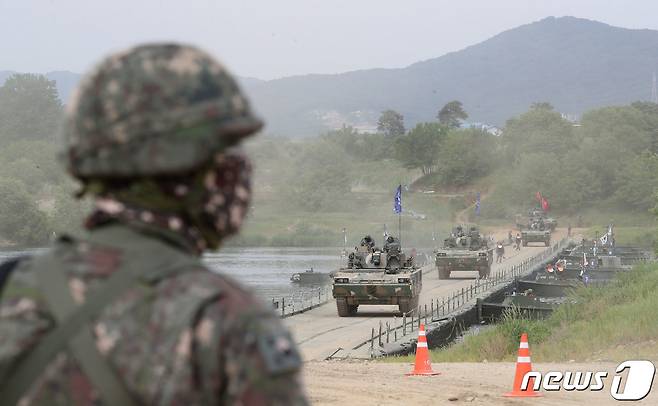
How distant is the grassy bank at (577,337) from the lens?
886 inches

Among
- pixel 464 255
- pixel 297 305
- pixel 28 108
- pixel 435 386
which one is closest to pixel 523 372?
pixel 435 386

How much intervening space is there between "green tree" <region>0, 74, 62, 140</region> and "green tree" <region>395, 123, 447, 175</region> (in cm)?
4126

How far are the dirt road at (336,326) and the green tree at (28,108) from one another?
70.4 m

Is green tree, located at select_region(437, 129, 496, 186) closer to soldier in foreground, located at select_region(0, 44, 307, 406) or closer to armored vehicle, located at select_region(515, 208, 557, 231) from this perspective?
armored vehicle, located at select_region(515, 208, 557, 231)

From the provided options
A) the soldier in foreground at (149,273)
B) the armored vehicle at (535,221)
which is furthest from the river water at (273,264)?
the soldier in foreground at (149,273)

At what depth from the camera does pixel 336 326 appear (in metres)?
32.3

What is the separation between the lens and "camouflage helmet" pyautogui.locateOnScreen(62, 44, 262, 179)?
99.4 inches

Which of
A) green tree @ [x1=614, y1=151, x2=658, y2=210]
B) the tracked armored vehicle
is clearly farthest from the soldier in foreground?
green tree @ [x1=614, y1=151, x2=658, y2=210]

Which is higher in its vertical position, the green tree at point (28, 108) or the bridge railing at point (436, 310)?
the green tree at point (28, 108)

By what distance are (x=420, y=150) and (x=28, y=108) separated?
49599 mm

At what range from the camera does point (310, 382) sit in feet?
58.3

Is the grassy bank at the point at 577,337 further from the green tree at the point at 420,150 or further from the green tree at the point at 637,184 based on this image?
the green tree at the point at 420,150

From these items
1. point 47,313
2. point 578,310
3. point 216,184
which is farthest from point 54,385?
point 578,310

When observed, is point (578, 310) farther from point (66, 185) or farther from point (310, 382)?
point (66, 185)
